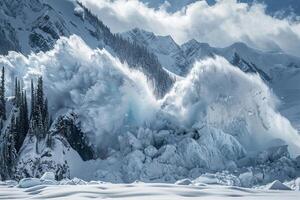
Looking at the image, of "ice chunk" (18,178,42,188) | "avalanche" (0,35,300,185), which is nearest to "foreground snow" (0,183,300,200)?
"ice chunk" (18,178,42,188)

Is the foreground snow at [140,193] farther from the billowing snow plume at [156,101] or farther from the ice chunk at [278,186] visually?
the billowing snow plume at [156,101]

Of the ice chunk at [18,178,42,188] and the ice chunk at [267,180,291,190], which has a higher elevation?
the ice chunk at [18,178,42,188]

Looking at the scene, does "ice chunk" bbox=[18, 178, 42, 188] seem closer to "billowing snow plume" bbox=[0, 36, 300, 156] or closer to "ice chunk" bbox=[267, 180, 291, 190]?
"ice chunk" bbox=[267, 180, 291, 190]

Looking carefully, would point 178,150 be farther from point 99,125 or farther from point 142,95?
point 142,95

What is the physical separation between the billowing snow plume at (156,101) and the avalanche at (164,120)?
3.4 inches

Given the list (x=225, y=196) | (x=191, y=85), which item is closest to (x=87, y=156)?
(x=191, y=85)

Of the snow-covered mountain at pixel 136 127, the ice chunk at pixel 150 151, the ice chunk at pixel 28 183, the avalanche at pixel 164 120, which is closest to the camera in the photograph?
the ice chunk at pixel 28 183

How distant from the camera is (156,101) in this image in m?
53.5

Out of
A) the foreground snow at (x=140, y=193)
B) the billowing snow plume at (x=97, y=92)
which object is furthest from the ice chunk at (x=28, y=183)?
the billowing snow plume at (x=97, y=92)

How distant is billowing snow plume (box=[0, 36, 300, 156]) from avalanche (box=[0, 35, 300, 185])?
0.09 meters

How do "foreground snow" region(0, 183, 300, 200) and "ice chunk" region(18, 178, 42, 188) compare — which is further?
"ice chunk" region(18, 178, 42, 188)

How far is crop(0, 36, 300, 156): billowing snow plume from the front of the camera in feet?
160

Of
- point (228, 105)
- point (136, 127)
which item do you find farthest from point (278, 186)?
point (228, 105)

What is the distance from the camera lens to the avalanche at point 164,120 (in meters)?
42.4
